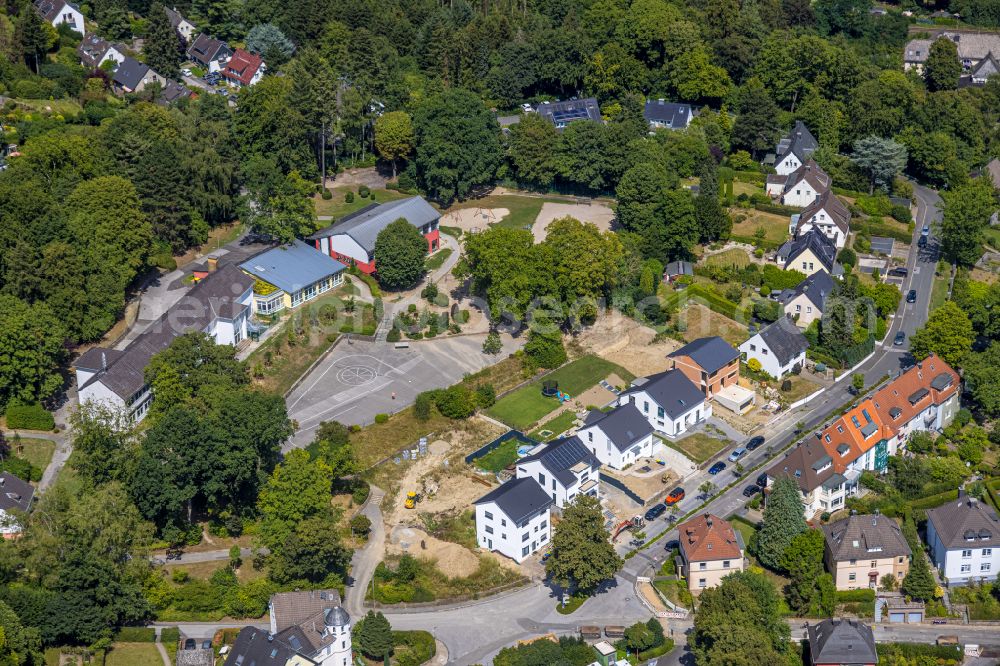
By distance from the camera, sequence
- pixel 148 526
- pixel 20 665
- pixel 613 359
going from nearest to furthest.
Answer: pixel 20 665 → pixel 148 526 → pixel 613 359

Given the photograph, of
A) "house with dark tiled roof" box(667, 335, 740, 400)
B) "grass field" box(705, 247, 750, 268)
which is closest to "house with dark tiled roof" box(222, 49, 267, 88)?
"grass field" box(705, 247, 750, 268)

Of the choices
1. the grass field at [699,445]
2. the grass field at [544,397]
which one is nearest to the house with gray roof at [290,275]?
the grass field at [544,397]

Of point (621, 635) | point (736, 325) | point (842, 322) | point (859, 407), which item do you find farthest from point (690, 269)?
point (621, 635)

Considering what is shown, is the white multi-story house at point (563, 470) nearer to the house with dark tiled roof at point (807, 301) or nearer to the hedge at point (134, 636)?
the hedge at point (134, 636)

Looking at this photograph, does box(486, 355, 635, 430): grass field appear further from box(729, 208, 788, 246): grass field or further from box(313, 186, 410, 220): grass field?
box(313, 186, 410, 220): grass field

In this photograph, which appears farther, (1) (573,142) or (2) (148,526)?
(1) (573,142)

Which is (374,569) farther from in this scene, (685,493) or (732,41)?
(732,41)
